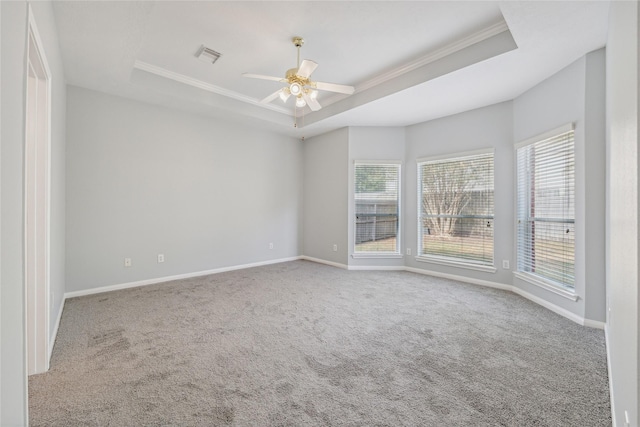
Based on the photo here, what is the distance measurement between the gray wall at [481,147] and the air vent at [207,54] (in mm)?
3435

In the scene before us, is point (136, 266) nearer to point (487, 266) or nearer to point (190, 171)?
point (190, 171)

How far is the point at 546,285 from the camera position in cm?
330

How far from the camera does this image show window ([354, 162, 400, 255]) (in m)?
5.30

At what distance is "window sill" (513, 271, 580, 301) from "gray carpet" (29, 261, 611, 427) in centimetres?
25

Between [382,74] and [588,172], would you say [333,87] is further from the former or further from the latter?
[588,172]

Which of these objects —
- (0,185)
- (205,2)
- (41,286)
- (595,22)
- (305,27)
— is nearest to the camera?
(0,185)

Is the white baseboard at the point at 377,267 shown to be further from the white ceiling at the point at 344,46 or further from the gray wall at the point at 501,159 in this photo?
the white ceiling at the point at 344,46

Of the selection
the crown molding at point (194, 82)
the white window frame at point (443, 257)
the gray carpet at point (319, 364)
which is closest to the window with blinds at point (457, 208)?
the white window frame at point (443, 257)

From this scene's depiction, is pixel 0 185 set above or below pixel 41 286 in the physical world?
above

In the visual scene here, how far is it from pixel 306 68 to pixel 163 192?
2995mm

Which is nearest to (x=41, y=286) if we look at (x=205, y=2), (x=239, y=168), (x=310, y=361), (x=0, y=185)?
(x=0, y=185)

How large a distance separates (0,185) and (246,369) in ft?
5.62

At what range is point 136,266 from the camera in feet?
13.5

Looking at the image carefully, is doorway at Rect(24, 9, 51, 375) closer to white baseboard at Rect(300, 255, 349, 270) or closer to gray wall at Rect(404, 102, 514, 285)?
white baseboard at Rect(300, 255, 349, 270)
